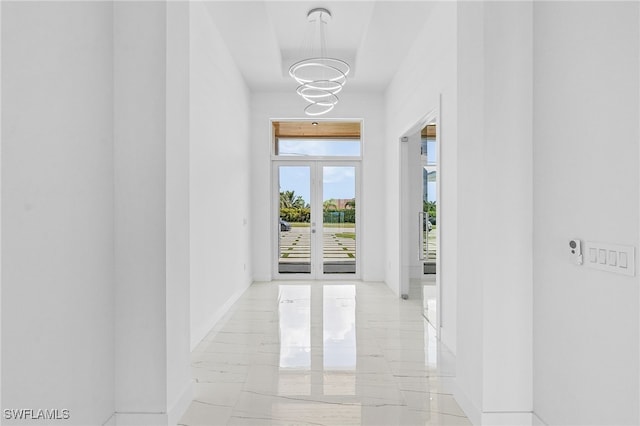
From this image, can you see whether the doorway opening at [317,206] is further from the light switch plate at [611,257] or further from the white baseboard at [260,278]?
the light switch plate at [611,257]

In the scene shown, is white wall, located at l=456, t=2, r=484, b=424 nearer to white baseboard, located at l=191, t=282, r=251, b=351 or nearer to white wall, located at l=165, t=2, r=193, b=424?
white wall, located at l=165, t=2, r=193, b=424

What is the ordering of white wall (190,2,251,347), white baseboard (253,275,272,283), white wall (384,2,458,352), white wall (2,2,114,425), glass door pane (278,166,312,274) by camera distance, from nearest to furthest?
1. white wall (2,2,114,425)
2. white wall (384,2,458,352)
3. white wall (190,2,251,347)
4. white baseboard (253,275,272,283)
5. glass door pane (278,166,312,274)

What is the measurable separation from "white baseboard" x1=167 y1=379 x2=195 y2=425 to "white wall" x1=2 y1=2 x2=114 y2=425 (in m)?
0.31

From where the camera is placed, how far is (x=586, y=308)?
180 centimetres

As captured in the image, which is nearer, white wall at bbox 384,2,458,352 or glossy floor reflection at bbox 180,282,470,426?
glossy floor reflection at bbox 180,282,470,426

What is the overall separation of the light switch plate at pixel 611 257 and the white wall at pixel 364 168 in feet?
16.9

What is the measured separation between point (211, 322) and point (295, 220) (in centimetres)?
327

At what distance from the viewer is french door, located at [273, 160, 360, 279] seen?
7184 millimetres

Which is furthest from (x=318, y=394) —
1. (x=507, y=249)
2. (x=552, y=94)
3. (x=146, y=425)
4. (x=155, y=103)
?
(x=552, y=94)

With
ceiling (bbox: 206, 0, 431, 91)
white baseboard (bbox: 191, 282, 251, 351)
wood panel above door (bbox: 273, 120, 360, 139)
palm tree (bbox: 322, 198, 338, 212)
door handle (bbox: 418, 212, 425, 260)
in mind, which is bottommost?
white baseboard (bbox: 191, 282, 251, 351)

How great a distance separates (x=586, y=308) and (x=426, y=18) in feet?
11.6

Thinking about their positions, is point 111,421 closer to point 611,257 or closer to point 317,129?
point 611,257

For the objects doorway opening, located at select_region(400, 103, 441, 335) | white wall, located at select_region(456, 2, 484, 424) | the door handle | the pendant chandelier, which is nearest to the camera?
white wall, located at select_region(456, 2, 484, 424)

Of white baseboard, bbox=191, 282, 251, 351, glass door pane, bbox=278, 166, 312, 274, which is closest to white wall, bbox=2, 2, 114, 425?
white baseboard, bbox=191, 282, 251, 351
